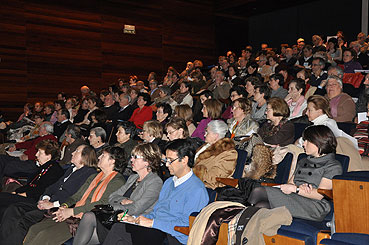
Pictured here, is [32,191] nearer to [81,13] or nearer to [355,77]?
[355,77]

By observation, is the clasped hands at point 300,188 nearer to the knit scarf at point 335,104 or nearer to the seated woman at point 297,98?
the knit scarf at point 335,104

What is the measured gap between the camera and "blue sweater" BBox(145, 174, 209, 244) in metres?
2.26

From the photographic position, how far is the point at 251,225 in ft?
6.13

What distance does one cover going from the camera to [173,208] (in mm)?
2324

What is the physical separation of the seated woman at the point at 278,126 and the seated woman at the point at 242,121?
177mm

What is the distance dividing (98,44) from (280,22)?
5644 mm

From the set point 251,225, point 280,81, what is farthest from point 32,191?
point 280,81

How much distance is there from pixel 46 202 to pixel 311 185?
2.04 meters

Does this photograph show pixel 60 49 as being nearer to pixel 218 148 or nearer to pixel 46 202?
pixel 46 202

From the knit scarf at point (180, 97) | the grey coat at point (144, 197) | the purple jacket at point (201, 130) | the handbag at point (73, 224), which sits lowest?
the handbag at point (73, 224)

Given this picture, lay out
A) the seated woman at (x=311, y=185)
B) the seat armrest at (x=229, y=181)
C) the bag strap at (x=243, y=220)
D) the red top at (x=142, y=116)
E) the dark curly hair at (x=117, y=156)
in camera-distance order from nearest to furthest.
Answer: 1. the bag strap at (x=243, y=220)
2. the seated woman at (x=311, y=185)
3. the seat armrest at (x=229, y=181)
4. the dark curly hair at (x=117, y=156)
5. the red top at (x=142, y=116)

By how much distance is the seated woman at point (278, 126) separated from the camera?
344 cm

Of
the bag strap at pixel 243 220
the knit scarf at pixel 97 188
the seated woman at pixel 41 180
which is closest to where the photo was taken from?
the bag strap at pixel 243 220

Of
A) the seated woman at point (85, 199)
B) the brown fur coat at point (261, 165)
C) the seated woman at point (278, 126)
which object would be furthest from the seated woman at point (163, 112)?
the brown fur coat at point (261, 165)
